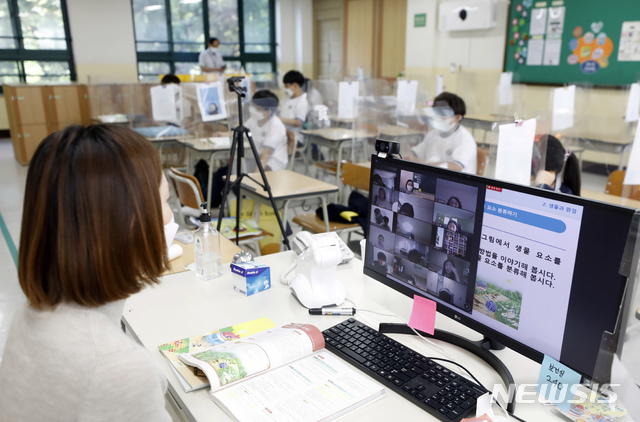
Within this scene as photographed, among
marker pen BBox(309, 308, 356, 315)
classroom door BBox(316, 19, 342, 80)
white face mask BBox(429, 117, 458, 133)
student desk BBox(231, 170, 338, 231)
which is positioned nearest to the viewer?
marker pen BBox(309, 308, 356, 315)

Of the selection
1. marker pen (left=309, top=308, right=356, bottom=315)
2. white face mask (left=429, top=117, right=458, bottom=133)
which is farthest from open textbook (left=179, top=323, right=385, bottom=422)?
white face mask (left=429, top=117, right=458, bottom=133)

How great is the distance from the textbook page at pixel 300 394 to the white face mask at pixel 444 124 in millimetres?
3066

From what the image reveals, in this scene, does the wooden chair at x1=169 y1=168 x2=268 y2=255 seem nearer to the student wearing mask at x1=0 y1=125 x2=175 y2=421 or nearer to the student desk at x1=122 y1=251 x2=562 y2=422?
the student desk at x1=122 y1=251 x2=562 y2=422

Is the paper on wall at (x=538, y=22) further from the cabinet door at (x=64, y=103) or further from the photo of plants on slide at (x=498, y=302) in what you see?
the photo of plants on slide at (x=498, y=302)

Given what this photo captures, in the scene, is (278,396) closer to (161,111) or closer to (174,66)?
(161,111)

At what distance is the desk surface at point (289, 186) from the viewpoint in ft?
9.95

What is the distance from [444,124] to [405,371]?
309 centimetres

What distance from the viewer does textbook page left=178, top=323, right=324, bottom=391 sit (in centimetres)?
103

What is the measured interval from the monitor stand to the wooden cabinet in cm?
650

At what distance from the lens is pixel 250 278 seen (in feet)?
4.81

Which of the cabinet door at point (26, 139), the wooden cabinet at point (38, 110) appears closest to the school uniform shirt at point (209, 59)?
the wooden cabinet at point (38, 110)

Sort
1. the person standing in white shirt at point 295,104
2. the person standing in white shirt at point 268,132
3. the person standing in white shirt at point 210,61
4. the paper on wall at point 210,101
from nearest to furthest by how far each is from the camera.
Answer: the person standing in white shirt at point 268,132
the paper on wall at point 210,101
the person standing in white shirt at point 295,104
the person standing in white shirt at point 210,61

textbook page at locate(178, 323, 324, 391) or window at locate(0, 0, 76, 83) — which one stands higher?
window at locate(0, 0, 76, 83)

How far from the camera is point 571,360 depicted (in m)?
0.92
